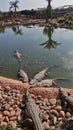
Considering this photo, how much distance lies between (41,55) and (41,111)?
38.5 feet

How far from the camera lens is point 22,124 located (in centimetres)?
1166

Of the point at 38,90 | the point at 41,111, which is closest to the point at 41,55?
the point at 38,90

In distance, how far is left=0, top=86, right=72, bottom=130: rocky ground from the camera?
38.5 ft

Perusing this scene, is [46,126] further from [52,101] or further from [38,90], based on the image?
[38,90]

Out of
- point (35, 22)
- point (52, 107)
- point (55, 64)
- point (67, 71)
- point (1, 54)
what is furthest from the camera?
point (35, 22)

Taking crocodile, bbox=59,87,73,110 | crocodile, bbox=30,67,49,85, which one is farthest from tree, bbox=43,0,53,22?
crocodile, bbox=59,87,73,110

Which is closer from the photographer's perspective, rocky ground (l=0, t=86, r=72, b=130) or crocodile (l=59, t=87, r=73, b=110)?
rocky ground (l=0, t=86, r=72, b=130)

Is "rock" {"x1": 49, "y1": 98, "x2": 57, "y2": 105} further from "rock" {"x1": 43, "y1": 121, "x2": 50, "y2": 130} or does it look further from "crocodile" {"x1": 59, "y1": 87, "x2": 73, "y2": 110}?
"rock" {"x1": 43, "y1": 121, "x2": 50, "y2": 130}

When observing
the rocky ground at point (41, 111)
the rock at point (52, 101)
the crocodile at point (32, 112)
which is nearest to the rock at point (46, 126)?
the rocky ground at point (41, 111)

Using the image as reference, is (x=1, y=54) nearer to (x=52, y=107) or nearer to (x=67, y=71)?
(x=67, y=71)

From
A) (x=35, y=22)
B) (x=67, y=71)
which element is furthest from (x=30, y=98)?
(x=35, y=22)

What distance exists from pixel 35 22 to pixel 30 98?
36299 millimetres

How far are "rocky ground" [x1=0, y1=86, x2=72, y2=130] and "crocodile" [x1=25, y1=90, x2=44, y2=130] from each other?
0.39 meters

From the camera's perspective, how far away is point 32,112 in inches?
459
